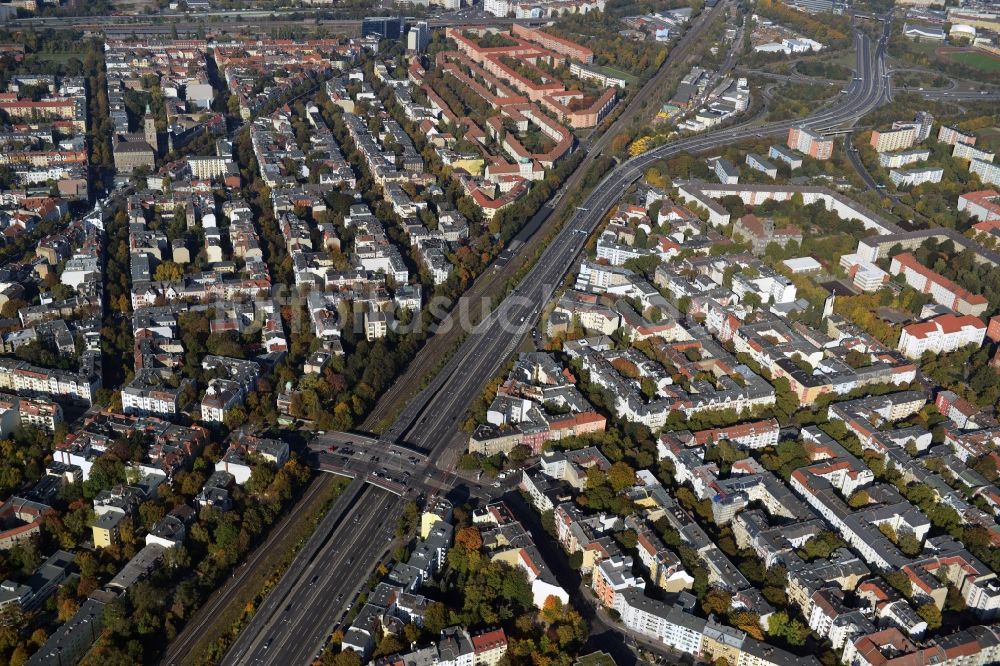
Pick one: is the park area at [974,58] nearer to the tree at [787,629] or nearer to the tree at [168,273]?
the tree at [168,273]

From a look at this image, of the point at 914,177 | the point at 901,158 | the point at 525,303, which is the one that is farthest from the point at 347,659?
the point at 901,158

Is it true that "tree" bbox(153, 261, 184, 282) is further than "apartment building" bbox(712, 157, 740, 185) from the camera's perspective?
No

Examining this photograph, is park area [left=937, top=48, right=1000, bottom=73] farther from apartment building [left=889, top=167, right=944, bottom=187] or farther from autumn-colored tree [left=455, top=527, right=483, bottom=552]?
autumn-colored tree [left=455, top=527, right=483, bottom=552]

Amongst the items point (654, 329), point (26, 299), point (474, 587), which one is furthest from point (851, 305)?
point (26, 299)

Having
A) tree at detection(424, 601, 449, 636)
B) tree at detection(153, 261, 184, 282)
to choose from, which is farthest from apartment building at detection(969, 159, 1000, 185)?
tree at detection(424, 601, 449, 636)

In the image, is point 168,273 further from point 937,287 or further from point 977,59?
point 977,59

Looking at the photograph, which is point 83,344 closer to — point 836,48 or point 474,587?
point 474,587

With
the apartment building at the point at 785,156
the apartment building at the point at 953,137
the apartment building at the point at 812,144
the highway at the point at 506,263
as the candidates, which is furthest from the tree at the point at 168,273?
the apartment building at the point at 953,137
